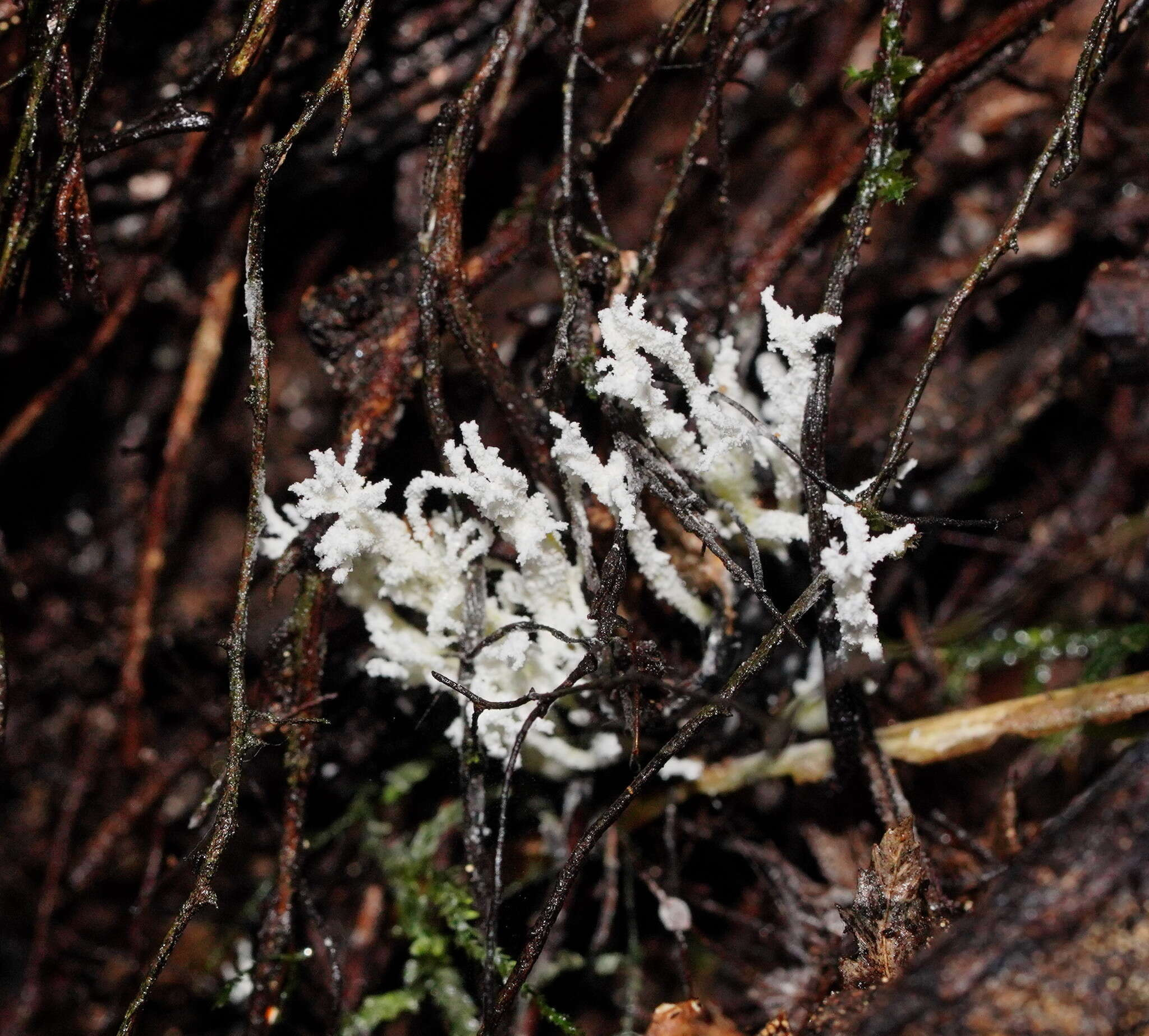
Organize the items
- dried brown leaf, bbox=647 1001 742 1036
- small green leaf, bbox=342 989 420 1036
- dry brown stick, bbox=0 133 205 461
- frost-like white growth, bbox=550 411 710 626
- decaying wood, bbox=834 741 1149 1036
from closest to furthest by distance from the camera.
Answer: decaying wood, bbox=834 741 1149 1036 < frost-like white growth, bbox=550 411 710 626 < dried brown leaf, bbox=647 1001 742 1036 < small green leaf, bbox=342 989 420 1036 < dry brown stick, bbox=0 133 205 461

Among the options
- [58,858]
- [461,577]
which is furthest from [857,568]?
[58,858]

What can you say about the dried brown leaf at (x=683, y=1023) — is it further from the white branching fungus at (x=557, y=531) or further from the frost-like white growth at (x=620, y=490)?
the frost-like white growth at (x=620, y=490)

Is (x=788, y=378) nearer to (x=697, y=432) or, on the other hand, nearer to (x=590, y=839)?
(x=697, y=432)

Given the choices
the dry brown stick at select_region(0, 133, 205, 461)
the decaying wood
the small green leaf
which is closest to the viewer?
the decaying wood

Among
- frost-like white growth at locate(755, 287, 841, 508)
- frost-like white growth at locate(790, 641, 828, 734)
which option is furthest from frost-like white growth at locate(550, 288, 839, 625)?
frost-like white growth at locate(790, 641, 828, 734)

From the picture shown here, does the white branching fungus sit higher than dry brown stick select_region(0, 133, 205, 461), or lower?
lower

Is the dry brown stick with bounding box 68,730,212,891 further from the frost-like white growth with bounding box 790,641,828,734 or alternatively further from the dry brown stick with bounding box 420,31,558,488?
the frost-like white growth with bounding box 790,641,828,734
